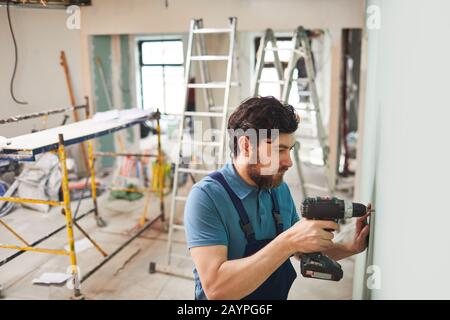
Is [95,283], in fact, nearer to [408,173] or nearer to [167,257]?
[167,257]

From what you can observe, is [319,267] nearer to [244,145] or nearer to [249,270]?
[249,270]

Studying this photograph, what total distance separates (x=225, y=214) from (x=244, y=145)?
0.70 ft

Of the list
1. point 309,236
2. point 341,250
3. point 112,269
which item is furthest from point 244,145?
point 112,269

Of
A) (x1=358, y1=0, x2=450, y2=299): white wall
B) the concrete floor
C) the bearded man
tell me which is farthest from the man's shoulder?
the concrete floor

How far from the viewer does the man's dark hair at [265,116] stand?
43.2 inches

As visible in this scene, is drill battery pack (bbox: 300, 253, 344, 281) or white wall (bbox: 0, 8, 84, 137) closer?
drill battery pack (bbox: 300, 253, 344, 281)

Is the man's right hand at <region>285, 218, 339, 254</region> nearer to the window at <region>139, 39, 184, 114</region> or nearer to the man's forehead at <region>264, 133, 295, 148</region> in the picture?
the man's forehead at <region>264, 133, 295, 148</region>

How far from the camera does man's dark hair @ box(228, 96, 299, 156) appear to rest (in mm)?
1098

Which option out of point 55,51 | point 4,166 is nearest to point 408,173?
point 55,51

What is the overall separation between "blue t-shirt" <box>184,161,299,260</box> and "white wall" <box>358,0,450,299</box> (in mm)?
351

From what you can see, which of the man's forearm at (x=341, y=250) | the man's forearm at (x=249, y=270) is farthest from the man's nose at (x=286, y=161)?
the man's forearm at (x=341, y=250)

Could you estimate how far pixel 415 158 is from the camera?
2.45 ft

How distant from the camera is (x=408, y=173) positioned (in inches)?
31.8

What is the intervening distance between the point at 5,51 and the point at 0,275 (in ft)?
6.57
